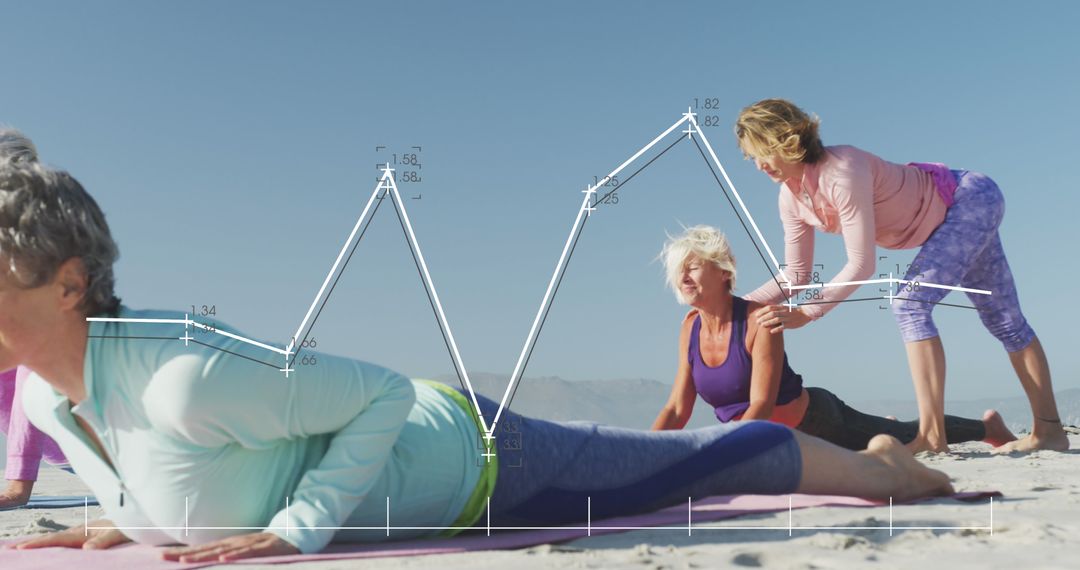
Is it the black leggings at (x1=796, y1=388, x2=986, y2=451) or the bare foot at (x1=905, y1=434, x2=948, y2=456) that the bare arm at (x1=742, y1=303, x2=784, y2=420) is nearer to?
the black leggings at (x1=796, y1=388, x2=986, y2=451)

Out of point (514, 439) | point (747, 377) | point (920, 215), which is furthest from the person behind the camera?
point (920, 215)

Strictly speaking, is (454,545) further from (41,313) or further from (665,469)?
(41,313)

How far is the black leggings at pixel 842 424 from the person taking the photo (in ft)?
17.5

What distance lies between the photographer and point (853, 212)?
5223 mm

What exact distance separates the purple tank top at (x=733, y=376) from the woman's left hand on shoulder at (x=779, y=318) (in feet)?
0.57

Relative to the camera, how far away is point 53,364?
2373 millimetres

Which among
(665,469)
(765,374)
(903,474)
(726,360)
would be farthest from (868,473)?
(726,360)

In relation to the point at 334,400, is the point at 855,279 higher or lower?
higher

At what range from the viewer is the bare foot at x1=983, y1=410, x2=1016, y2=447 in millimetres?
6266

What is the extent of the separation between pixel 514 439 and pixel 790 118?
123 inches

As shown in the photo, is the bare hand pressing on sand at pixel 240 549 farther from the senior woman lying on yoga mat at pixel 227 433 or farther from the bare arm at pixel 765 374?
the bare arm at pixel 765 374

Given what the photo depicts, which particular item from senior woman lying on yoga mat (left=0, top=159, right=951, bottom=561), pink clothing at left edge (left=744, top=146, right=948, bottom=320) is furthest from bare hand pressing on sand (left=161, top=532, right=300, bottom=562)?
pink clothing at left edge (left=744, top=146, right=948, bottom=320)

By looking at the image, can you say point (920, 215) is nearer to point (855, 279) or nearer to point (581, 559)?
point (855, 279)

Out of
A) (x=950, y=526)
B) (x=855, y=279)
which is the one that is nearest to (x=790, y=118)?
(x=855, y=279)
